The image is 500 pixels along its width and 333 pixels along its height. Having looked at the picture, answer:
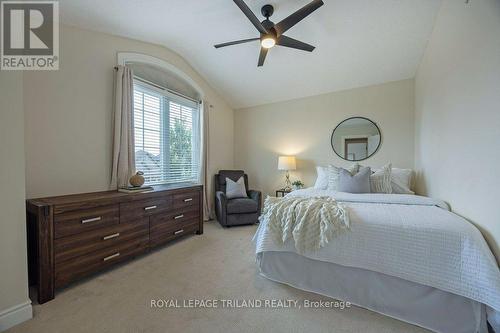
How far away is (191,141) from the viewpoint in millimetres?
4055

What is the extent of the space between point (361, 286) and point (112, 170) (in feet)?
9.50

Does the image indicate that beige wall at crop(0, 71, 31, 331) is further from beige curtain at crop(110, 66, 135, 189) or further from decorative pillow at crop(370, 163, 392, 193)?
decorative pillow at crop(370, 163, 392, 193)

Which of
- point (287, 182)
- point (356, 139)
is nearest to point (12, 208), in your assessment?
point (287, 182)

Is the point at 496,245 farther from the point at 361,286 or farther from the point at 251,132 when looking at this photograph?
the point at 251,132

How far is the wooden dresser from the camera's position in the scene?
1709 millimetres

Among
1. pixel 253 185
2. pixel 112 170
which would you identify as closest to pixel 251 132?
pixel 253 185

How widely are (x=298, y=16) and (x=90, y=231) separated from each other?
111 inches

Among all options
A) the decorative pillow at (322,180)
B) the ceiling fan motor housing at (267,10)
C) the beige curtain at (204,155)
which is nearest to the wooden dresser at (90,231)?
the beige curtain at (204,155)

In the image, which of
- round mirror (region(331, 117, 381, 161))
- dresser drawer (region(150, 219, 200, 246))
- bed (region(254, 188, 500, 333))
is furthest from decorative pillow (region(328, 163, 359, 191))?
dresser drawer (region(150, 219, 200, 246))

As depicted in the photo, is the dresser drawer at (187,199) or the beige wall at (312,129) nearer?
the dresser drawer at (187,199)

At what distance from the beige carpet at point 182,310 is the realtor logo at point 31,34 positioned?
6.46 ft

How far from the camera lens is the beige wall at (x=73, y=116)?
6.79ft

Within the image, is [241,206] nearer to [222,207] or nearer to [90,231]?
[222,207]

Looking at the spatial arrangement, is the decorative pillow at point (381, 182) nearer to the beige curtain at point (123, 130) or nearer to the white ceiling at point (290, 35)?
the white ceiling at point (290, 35)
